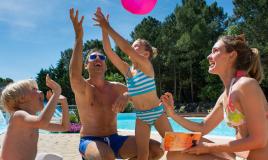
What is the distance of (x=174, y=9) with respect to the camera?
1442 inches

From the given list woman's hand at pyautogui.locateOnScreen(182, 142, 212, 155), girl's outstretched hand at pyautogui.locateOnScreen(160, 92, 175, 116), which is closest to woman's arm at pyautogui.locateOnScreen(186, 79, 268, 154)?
woman's hand at pyautogui.locateOnScreen(182, 142, 212, 155)

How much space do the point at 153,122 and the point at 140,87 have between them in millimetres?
435

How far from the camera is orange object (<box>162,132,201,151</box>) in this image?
2783 mm

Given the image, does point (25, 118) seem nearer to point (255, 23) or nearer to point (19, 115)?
point (19, 115)

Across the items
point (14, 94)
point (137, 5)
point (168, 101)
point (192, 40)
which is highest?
point (192, 40)

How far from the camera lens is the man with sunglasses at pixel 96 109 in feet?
12.9

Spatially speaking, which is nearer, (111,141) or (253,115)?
(253,115)

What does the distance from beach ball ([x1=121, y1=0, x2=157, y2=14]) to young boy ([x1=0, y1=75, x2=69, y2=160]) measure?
1.34 meters

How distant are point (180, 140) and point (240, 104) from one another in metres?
0.56

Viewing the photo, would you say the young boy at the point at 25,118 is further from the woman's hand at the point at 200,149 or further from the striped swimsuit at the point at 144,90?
the woman's hand at the point at 200,149

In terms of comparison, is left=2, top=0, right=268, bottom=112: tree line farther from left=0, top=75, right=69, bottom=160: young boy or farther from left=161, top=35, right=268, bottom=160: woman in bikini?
left=161, top=35, right=268, bottom=160: woman in bikini

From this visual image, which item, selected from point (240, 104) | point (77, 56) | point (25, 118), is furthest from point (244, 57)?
point (25, 118)

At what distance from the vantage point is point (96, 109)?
14.0 feet

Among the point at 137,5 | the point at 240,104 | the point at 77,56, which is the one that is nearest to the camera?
the point at 240,104
